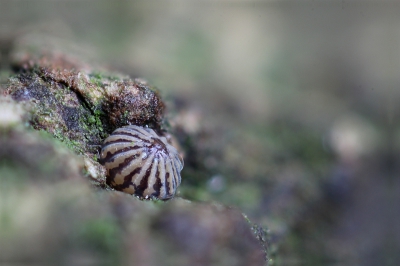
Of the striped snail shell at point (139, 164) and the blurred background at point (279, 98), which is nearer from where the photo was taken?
the striped snail shell at point (139, 164)

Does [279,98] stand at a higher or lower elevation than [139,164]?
higher

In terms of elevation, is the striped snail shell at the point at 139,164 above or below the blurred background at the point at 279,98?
below

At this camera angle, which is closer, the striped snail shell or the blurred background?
the striped snail shell

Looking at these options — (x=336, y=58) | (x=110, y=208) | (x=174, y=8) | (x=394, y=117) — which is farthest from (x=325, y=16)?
(x=110, y=208)

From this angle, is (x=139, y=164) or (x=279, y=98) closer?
(x=139, y=164)

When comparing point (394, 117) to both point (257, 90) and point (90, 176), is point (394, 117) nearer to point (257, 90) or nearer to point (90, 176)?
point (257, 90)
